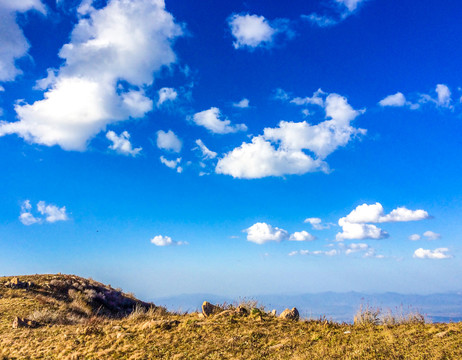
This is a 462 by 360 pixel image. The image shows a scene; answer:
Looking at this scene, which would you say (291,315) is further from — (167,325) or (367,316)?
(167,325)

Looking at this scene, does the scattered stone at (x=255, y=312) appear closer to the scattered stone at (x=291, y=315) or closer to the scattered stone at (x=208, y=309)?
the scattered stone at (x=291, y=315)

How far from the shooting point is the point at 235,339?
38.4 ft

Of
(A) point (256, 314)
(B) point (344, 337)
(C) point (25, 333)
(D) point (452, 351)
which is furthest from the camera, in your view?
(C) point (25, 333)

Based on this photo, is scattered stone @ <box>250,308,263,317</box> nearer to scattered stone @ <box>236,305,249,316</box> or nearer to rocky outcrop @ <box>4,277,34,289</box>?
scattered stone @ <box>236,305,249,316</box>

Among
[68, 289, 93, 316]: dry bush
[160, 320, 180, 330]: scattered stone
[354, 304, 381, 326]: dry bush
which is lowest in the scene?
[68, 289, 93, 316]: dry bush

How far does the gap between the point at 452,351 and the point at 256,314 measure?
9001mm

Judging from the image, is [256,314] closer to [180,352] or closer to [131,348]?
[180,352]

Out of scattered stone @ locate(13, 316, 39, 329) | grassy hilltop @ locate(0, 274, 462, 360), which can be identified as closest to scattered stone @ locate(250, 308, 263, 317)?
grassy hilltop @ locate(0, 274, 462, 360)

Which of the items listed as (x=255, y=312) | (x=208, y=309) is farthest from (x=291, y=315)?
(x=208, y=309)

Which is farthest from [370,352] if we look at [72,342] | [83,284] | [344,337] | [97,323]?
[83,284]

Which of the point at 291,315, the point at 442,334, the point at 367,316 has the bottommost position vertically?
the point at 291,315

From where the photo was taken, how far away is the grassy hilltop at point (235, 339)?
926 centimetres

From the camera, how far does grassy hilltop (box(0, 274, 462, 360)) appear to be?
30.4 feet

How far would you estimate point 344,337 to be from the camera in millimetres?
10930
